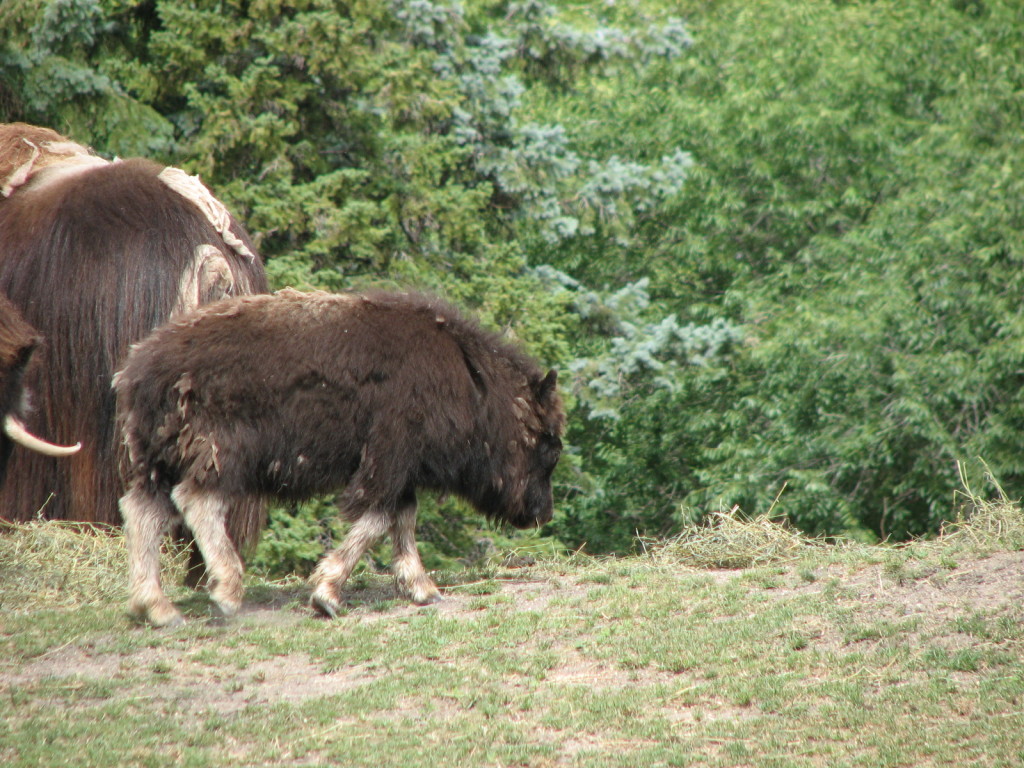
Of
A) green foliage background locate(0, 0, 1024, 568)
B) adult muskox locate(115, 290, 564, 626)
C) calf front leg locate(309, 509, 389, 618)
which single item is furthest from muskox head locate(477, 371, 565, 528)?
green foliage background locate(0, 0, 1024, 568)

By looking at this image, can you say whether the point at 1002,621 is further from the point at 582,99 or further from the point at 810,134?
the point at 582,99

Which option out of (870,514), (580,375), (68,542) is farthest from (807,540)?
(870,514)

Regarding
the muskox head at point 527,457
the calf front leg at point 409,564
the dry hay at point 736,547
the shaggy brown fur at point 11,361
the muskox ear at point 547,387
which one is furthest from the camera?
the dry hay at point 736,547

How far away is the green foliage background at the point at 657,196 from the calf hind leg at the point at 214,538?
4.81 m

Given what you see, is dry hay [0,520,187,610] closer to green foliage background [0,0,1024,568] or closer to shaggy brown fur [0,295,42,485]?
shaggy brown fur [0,295,42,485]

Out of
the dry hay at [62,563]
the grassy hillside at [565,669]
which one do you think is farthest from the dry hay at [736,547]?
the dry hay at [62,563]

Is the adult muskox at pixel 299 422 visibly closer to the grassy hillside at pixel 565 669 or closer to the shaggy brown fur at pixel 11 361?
the grassy hillside at pixel 565 669

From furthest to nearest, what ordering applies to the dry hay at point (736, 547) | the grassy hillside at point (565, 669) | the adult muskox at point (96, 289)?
the adult muskox at point (96, 289), the dry hay at point (736, 547), the grassy hillside at point (565, 669)

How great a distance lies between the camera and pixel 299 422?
20.0 ft

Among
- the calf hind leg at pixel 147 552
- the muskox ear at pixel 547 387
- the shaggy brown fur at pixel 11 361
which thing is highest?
the muskox ear at pixel 547 387

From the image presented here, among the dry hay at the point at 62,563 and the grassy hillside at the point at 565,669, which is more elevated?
the grassy hillside at the point at 565,669

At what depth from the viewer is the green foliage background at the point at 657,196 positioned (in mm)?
12109

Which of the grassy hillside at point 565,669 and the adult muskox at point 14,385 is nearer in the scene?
the grassy hillside at point 565,669

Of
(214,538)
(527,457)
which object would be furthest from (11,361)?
(527,457)
